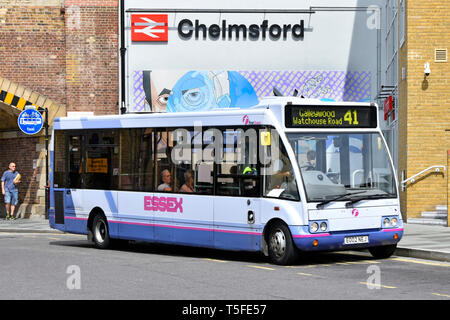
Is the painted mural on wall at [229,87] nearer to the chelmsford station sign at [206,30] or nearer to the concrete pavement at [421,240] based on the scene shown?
the chelmsford station sign at [206,30]

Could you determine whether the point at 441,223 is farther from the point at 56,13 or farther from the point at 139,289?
the point at 56,13

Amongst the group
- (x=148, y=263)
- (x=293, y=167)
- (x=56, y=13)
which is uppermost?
(x=56, y=13)

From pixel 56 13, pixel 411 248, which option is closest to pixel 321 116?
pixel 411 248

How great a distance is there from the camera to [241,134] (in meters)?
14.6

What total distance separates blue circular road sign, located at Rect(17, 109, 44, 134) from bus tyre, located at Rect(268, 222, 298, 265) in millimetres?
13187

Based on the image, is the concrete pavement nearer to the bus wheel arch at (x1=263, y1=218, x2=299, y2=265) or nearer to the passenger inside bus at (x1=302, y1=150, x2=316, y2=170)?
the bus wheel arch at (x1=263, y1=218, x2=299, y2=265)

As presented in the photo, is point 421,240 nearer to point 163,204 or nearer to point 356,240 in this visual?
point 356,240

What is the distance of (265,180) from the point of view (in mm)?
14172

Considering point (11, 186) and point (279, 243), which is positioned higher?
point (11, 186)

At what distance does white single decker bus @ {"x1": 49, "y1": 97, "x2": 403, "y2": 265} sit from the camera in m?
13.8

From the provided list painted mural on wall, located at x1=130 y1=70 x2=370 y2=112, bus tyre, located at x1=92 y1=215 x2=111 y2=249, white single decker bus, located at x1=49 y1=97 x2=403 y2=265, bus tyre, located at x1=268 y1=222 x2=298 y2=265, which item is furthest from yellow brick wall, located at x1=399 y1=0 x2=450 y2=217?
bus tyre, located at x1=268 y1=222 x2=298 y2=265

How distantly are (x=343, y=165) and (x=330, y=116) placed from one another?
34.1 inches

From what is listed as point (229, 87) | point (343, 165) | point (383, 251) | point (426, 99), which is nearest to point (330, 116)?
point (343, 165)
